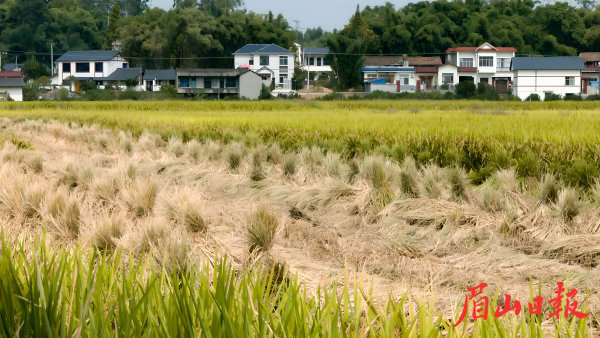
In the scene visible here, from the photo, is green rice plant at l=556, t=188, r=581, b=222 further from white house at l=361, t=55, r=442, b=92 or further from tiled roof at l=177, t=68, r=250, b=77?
white house at l=361, t=55, r=442, b=92

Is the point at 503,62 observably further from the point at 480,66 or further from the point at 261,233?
the point at 261,233

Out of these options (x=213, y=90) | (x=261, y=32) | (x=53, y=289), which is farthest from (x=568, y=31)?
(x=53, y=289)

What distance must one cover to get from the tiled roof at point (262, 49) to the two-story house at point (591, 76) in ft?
112

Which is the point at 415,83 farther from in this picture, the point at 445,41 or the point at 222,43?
the point at 222,43

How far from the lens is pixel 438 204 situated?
571cm

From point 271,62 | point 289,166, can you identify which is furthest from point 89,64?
point 289,166

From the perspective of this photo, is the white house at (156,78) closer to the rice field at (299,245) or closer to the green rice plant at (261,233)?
the rice field at (299,245)

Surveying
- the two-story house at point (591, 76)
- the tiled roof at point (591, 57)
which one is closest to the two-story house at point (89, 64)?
the two-story house at point (591, 76)

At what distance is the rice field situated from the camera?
6.35ft

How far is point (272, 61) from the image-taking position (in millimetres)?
83125

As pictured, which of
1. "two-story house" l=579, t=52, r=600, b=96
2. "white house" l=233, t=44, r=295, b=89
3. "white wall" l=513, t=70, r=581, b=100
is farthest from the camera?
"white house" l=233, t=44, r=295, b=89

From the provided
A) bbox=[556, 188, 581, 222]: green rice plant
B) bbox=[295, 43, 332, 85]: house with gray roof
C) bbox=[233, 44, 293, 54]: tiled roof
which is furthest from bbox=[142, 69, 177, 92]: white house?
bbox=[556, 188, 581, 222]: green rice plant

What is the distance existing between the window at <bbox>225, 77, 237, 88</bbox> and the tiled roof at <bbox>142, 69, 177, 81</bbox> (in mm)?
9507

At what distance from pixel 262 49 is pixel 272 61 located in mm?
1842
